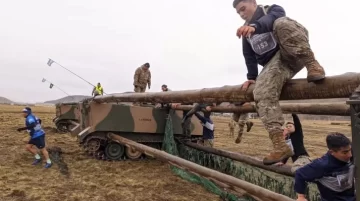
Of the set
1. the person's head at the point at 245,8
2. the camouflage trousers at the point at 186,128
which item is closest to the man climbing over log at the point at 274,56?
the person's head at the point at 245,8

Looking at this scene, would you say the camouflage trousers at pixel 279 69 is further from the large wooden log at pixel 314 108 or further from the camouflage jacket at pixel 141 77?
the camouflage jacket at pixel 141 77

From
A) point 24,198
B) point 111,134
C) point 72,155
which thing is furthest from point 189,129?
point 24,198

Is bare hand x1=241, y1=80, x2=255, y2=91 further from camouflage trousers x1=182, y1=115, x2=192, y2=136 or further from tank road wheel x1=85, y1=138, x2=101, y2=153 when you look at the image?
tank road wheel x1=85, y1=138, x2=101, y2=153

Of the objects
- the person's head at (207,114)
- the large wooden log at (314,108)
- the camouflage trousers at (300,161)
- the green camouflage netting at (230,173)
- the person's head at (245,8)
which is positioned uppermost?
the person's head at (245,8)

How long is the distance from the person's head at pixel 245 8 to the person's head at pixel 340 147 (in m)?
1.24

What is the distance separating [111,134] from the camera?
30.3 feet

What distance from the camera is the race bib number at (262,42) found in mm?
3172

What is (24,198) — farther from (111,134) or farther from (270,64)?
(270,64)

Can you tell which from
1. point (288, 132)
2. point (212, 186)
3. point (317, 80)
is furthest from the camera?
point (212, 186)

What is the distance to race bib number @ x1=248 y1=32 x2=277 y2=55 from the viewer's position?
3.17 metres

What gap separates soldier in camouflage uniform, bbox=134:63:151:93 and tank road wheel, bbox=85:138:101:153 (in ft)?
14.6

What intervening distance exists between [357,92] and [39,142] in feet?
26.4

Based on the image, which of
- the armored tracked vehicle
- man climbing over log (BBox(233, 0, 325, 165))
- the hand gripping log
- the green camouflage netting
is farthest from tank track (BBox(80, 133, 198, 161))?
man climbing over log (BBox(233, 0, 325, 165))

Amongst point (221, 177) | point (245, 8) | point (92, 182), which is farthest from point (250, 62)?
point (92, 182)
